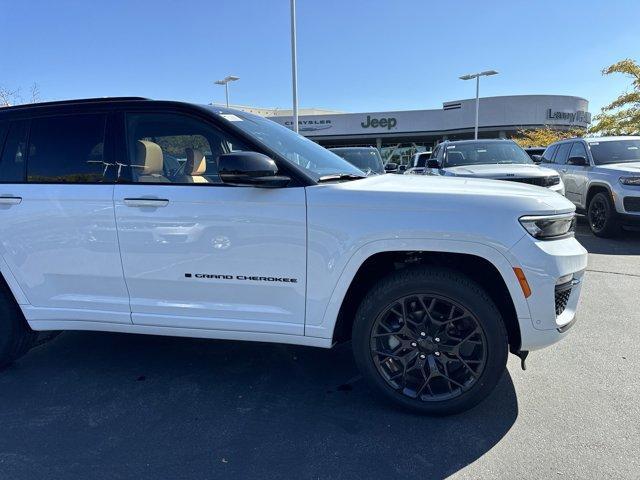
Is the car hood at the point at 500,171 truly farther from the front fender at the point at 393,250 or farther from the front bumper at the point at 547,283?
the front fender at the point at 393,250

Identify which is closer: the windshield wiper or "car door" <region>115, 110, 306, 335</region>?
"car door" <region>115, 110, 306, 335</region>

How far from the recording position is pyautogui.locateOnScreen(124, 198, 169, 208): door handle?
116 inches

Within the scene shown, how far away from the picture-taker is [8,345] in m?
3.47

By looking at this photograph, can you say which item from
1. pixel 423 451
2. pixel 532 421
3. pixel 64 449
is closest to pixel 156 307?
pixel 64 449

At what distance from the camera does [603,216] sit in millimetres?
8312

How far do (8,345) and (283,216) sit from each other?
2.38 meters

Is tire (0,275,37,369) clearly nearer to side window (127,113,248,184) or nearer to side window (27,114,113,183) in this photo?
side window (27,114,113,183)

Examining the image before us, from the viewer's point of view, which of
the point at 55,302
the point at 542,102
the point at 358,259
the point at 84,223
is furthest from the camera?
the point at 542,102

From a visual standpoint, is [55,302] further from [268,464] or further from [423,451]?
[423,451]

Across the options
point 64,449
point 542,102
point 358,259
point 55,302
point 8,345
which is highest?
point 542,102

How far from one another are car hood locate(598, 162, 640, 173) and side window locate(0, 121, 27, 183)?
8504 mm

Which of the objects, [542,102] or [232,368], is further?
[542,102]

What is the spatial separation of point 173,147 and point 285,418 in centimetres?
196

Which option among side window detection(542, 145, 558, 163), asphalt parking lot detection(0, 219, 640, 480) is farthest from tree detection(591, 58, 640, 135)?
asphalt parking lot detection(0, 219, 640, 480)
